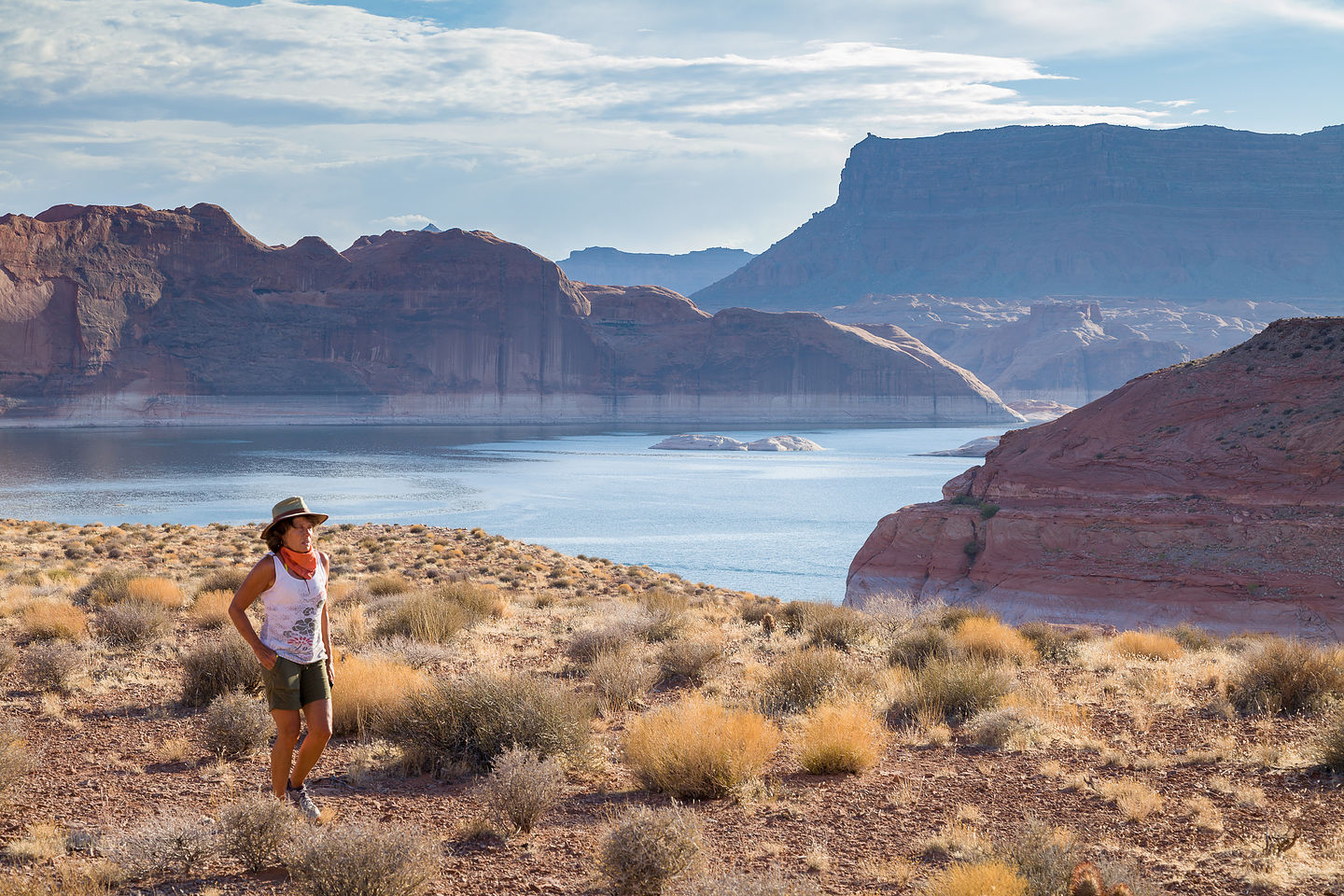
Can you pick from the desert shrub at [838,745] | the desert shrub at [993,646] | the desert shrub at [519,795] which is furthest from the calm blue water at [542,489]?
the desert shrub at [519,795]

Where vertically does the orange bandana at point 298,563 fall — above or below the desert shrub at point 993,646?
above

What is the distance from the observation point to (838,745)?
5891 mm

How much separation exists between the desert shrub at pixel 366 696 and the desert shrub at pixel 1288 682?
19.7 ft

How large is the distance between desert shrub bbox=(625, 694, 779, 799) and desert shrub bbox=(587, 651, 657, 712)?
1.77 metres

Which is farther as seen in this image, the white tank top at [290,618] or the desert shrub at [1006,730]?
the desert shrub at [1006,730]

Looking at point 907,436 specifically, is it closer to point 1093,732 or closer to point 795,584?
point 795,584

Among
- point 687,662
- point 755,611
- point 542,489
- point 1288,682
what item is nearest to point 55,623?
point 687,662

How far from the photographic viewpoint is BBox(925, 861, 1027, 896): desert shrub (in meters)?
3.75

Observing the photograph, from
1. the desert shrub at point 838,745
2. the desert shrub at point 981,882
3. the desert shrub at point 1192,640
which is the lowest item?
the desert shrub at point 1192,640

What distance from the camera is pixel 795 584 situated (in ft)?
100

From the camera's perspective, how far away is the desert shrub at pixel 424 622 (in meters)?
9.91

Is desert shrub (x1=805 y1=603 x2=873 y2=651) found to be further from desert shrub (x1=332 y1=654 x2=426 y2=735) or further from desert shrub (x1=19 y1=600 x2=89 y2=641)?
desert shrub (x1=19 y1=600 x2=89 y2=641)

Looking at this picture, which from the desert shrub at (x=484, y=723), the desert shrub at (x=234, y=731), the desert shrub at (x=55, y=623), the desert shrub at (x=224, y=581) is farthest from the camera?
the desert shrub at (x=224, y=581)

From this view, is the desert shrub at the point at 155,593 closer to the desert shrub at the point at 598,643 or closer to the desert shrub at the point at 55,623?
the desert shrub at the point at 55,623
